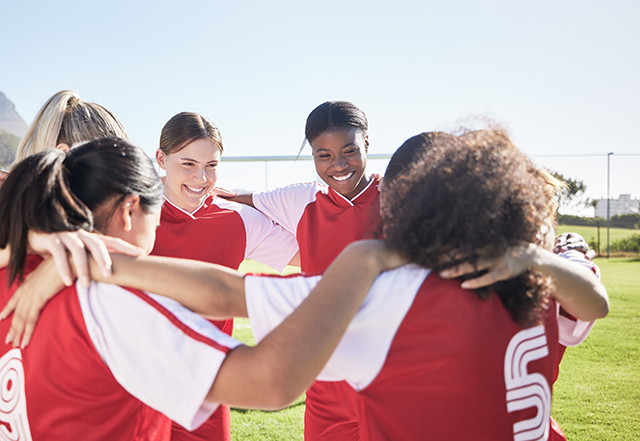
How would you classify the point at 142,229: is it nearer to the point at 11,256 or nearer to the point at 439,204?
the point at 11,256

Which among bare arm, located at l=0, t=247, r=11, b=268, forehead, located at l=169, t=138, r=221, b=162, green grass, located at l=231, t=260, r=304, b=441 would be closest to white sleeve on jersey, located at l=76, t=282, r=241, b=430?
bare arm, located at l=0, t=247, r=11, b=268

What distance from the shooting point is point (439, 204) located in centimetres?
94

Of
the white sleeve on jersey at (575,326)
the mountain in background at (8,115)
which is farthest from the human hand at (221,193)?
the mountain in background at (8,115)

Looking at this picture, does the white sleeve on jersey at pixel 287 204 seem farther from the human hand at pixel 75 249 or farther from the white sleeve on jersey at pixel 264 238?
the human hand at pixel 75 249

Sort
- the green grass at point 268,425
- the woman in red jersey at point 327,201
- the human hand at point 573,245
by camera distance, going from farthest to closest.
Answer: the green grass at point 268,425
the woman in red jersey at point 327,201
the human hand at point 573,245

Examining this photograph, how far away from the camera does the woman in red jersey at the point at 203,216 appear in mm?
2342

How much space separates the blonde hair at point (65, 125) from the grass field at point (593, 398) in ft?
8.70

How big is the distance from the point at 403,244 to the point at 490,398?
0.35 metres

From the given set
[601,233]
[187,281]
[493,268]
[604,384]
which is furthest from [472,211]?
[601,233]

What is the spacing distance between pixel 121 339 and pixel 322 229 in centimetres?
174

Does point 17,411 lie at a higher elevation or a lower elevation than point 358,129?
lower

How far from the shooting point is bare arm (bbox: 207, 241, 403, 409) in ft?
2.68

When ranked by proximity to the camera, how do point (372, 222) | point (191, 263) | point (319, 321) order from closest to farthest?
point (319, 321) < point (191, 263) < point (372, 222)

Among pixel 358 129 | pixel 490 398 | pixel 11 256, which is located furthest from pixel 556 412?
pixel 11 256
